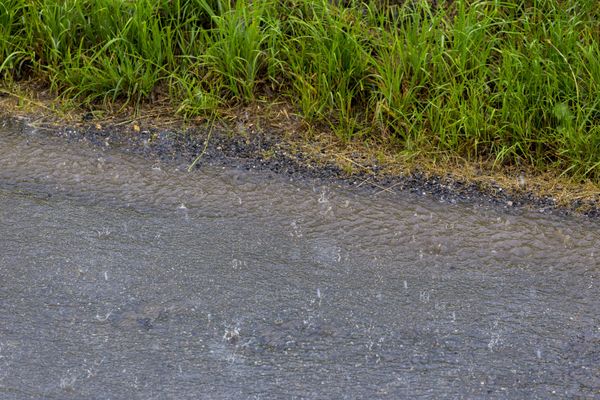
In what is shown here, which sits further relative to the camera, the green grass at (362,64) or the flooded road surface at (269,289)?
the green grass at (362,64)

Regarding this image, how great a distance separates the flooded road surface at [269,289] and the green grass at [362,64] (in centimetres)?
43

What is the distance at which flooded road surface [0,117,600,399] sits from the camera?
328 cm

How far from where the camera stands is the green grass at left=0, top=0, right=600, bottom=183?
179 inches

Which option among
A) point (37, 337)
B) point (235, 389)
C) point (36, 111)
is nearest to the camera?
point (235, 389)

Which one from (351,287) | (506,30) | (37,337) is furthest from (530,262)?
(37,337)

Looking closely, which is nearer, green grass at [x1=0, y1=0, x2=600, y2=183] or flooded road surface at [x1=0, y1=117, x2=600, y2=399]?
flooded road surface at [x1=0, y1=117, x2=600, y2=399]

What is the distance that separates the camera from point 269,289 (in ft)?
12.2

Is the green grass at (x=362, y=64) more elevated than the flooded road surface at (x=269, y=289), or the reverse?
the green grass at (x=362, y=64)

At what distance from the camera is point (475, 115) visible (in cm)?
449

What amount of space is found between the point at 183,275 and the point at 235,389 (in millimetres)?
716

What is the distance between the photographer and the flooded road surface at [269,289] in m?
3.28

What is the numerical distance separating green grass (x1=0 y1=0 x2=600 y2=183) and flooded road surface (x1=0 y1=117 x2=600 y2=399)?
435 millimetres

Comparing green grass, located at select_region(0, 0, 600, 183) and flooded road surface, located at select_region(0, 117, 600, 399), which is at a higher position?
green grass, located at select_region(0, 0, 600, 183)

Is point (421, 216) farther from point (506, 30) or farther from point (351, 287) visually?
point (506, 30)
